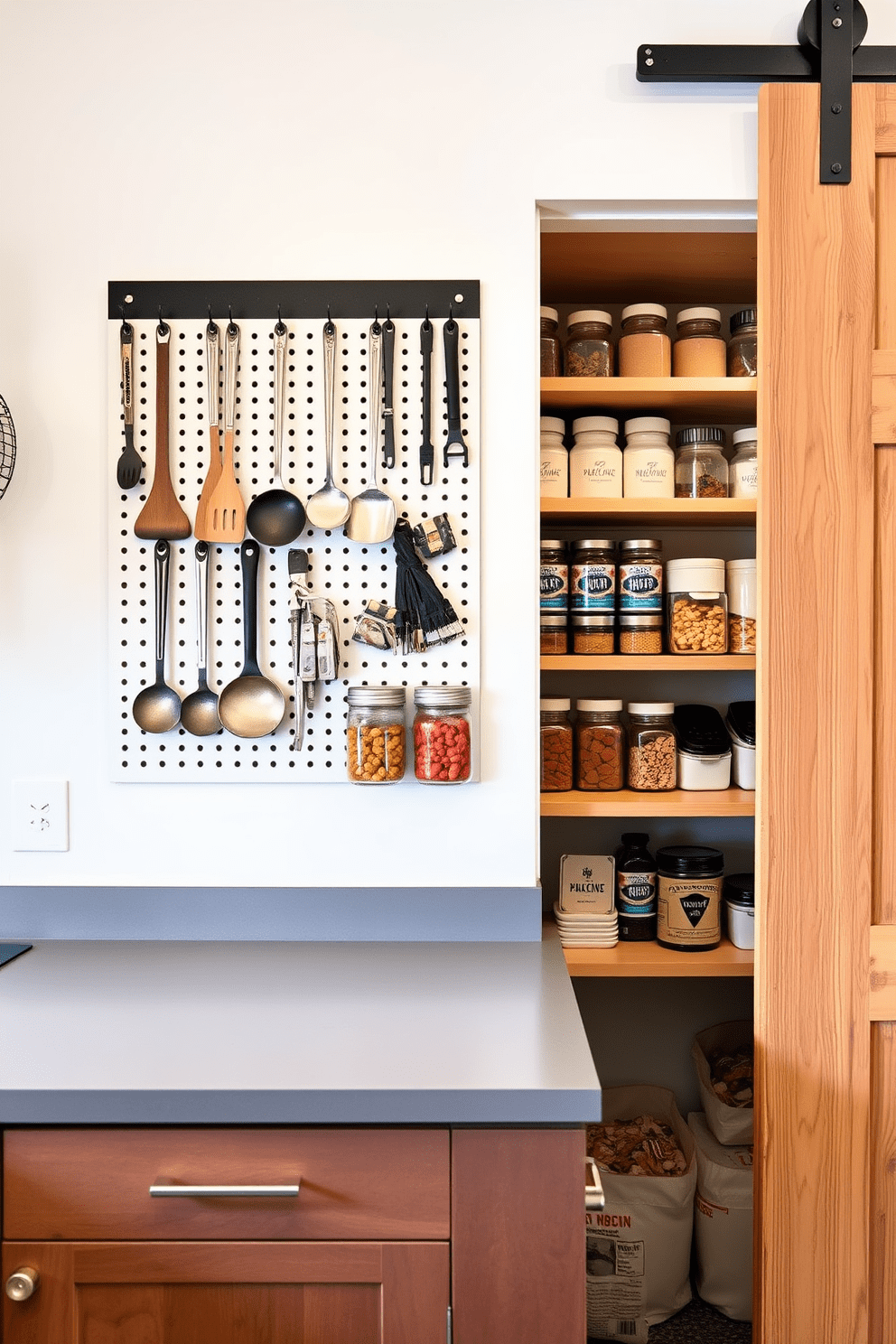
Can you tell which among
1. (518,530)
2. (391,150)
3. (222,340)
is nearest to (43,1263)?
(518,530)

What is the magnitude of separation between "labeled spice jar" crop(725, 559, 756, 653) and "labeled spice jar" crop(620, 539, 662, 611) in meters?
0.15

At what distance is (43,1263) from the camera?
1061 millimetres

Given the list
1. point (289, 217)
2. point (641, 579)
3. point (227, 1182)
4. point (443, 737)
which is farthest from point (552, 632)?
point (227, 1182)

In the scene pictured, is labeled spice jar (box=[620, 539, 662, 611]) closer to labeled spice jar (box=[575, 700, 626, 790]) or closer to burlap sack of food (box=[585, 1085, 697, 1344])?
labeled spice jar (box=[575, 700, 626, 790])

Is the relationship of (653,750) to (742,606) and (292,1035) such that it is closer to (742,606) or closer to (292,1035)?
(742,606)

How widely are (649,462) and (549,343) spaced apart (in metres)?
0.30

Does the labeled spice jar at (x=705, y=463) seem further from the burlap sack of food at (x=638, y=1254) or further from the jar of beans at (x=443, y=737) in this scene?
the burlap sack of food at (x=638, y=1254)

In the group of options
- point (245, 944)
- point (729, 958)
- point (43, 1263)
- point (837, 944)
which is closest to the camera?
point (43, 1263)

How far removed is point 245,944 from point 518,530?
821 mm

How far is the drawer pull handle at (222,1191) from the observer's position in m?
1.04

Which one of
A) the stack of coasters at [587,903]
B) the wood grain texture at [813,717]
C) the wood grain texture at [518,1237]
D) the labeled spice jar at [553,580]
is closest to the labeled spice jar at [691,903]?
the stack of coasters at [587,903]

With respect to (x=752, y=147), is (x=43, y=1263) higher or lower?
lower

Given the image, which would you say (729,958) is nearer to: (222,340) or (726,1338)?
(726,1338)

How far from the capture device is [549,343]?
5.92 feet
